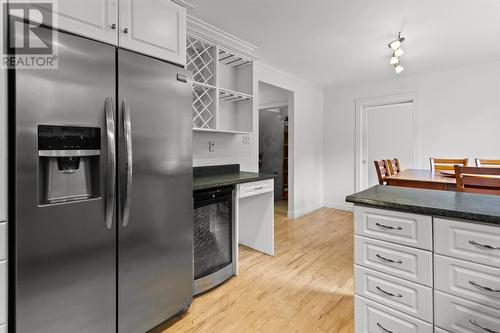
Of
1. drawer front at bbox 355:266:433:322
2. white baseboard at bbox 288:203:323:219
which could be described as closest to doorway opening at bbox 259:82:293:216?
white baseboard at bbox 288:203:323:219

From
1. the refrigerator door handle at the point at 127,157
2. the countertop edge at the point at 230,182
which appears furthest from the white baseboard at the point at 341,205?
the refrigerator door handle at the point at 127,157

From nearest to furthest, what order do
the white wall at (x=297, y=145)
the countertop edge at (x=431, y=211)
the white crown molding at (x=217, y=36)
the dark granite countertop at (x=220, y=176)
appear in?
the countertop edge at (x=431, y=211) < the dark granite countertop at (x=220, y=176) < the white crown molding at (x=217, y=36) < the white wall at (x=297, y=145)

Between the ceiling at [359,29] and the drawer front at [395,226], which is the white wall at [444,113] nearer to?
the ceiling at [359,29]

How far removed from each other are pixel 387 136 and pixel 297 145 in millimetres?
1733

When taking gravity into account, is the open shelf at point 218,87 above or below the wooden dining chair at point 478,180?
above

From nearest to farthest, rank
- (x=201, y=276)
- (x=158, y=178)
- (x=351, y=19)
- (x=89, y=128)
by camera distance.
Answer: (x=89, y=128)
(x=158, y=178)
(x=201, y=276)
(x=351, y=19)

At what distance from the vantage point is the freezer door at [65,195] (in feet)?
3.61

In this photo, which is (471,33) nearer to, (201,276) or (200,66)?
(200,66)

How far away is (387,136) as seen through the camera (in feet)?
15.1

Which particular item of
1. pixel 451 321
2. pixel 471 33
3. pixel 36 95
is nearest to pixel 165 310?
pixel 36 95

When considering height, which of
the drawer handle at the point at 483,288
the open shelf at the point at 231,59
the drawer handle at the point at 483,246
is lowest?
Answer: the drawer handle at the point at 483,288

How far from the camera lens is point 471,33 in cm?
272

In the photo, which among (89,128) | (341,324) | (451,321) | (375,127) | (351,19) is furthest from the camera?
(375,127)

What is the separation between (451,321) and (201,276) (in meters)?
1.63
